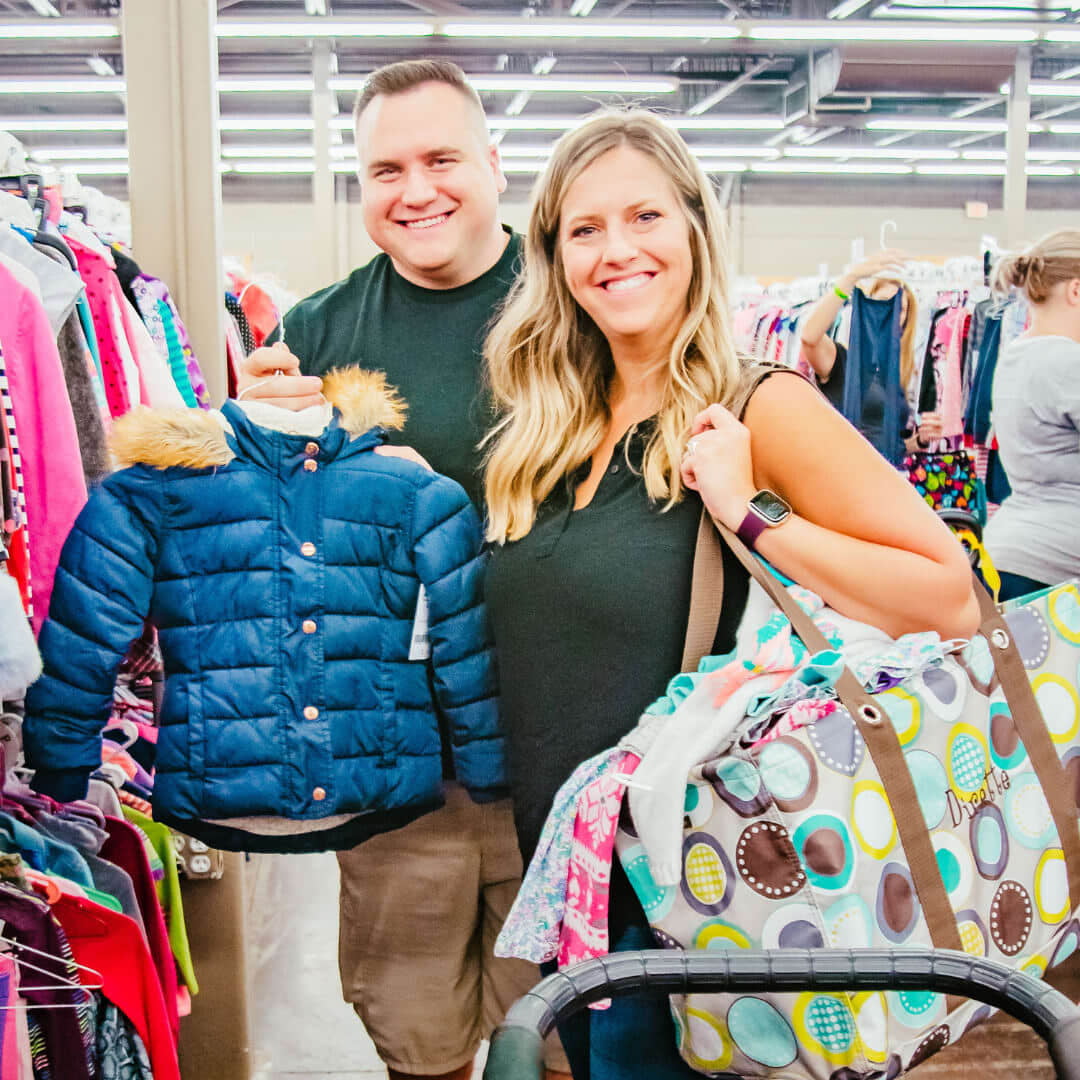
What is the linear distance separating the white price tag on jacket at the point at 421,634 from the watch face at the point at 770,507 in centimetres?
56

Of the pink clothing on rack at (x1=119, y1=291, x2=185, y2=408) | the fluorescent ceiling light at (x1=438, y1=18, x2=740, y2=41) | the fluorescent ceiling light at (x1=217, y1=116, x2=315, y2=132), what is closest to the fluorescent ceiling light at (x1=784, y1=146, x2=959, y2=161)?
the fluorescent ceiling light at (x1=217, y1=116, x2=315, y2=132)

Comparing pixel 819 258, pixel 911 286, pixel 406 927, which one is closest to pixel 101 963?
pixel 406 927

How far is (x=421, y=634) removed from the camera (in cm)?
175

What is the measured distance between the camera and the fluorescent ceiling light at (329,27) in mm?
7324

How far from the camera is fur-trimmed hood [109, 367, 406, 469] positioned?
5.48ft

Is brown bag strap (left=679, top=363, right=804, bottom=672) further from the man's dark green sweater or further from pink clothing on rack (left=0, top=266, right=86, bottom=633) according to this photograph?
pink clothing on rack (left=0, top=266, right=86, bottom=633)

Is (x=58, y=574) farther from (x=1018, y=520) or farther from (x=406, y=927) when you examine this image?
(x=1018, y=520)

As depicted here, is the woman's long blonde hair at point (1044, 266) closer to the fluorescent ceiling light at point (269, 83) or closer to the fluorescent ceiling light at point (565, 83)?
the fluorescent ceiling light at point (565, 83)

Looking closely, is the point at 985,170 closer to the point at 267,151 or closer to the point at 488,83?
the point at 488,83

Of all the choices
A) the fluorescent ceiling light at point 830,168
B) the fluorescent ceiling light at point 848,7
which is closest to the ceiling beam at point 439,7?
the fluorescent ceiling light at point 848,7

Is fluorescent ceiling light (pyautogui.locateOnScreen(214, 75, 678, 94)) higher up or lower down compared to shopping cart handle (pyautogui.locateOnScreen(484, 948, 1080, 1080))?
higher up

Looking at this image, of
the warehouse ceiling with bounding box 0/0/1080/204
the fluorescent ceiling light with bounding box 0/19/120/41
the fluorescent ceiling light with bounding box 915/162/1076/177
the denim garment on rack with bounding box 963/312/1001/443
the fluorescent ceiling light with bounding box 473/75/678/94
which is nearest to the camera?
the denim garment on rack with bounding box 963/312/1001/443

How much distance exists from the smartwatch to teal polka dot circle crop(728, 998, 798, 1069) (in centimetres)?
53

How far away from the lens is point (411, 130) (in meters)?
1.86
